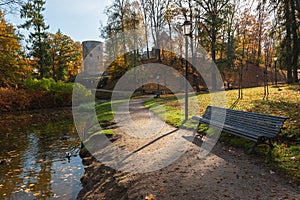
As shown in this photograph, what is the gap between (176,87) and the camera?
2884 cm

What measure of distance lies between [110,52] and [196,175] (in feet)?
93.0

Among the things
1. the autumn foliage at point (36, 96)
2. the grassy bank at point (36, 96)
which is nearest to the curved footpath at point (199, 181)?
the grassy bank at point (36, 96)

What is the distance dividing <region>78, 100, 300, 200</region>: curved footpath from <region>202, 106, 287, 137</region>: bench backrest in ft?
2.06

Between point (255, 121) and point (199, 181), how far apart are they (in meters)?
2.48

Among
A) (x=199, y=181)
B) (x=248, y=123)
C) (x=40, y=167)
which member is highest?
(x=248, y=123)

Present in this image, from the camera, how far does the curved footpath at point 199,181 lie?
347 centimetres

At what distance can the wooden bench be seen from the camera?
15.5 feet

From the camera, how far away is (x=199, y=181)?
3920 mm

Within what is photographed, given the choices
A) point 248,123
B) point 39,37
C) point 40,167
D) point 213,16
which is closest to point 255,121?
point 248,123

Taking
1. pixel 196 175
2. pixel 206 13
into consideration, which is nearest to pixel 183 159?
pixel 196 175

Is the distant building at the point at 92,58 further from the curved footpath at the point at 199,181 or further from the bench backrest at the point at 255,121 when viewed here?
the curved footpath at the point at 199,181

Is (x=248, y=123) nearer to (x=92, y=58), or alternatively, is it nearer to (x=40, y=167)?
(x=40, y=167)

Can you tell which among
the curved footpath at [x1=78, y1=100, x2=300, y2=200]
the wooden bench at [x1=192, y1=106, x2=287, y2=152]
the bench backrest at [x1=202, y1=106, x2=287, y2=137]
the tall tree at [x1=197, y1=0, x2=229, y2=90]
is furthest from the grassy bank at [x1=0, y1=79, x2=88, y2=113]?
the curved footpath at [x1=78, y1=100, x2=300, y2=200]

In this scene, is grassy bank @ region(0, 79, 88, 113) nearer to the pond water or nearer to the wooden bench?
the pond water
